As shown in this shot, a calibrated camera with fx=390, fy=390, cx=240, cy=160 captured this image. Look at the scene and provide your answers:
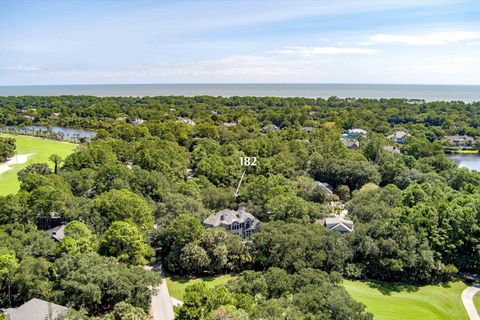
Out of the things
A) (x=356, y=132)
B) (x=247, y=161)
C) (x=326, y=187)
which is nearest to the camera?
(x=326, y=187)

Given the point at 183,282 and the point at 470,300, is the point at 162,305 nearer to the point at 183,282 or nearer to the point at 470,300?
the point at 183,282

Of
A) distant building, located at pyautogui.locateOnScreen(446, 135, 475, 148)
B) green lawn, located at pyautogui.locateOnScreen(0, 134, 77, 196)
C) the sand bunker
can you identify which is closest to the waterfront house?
distant building, located at pyautogui.locateOnScreen(446, 135, 475, 148)

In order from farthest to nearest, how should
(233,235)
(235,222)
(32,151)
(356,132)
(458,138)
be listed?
(458,138), (356,132), (32,151), (235,222), (233,235)

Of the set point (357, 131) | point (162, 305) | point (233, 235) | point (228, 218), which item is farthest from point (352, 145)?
point (162, 305)

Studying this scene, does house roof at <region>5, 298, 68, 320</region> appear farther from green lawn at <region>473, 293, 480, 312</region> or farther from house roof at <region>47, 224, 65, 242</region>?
green lawn at <region>473, 293, 480, 312</region>

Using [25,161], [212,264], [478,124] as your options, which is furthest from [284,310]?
[478,124]

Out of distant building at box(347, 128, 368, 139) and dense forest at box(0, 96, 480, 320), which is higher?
distant building at box(347, 128, 368, 139)

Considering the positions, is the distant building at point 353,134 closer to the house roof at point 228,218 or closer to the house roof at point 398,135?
the house roof at point 398,135
